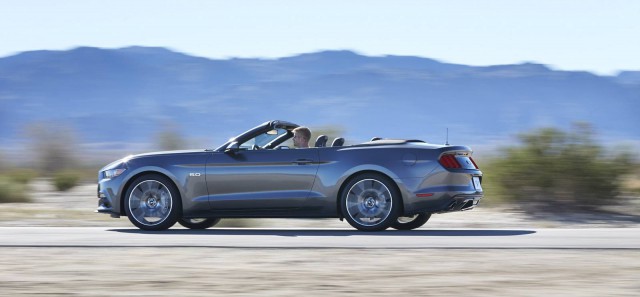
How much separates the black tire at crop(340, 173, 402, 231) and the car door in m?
0.52

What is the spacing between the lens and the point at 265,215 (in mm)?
14055

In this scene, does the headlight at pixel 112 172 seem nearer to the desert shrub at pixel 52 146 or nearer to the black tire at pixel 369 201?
the black tire at pixel 369 201

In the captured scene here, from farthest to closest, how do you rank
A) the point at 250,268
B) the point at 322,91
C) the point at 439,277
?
the point at 322,91, the point at 250,268, the point at 439,277

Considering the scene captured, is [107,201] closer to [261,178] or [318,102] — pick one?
[261,178]

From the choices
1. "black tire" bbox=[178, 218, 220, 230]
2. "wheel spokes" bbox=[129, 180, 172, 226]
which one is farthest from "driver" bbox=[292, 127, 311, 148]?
"black tire" bbox=[178, 218, 220, 230]

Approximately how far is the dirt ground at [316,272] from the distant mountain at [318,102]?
134876 millimetres

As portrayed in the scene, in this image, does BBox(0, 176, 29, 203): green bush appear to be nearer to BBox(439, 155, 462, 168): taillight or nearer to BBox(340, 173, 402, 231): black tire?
BBox(340, 173, 402, 231): black tire

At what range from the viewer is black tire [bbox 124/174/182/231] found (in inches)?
564

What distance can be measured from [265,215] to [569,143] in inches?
397

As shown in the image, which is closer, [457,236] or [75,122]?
[457,236]

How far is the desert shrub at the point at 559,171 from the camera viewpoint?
21609mm

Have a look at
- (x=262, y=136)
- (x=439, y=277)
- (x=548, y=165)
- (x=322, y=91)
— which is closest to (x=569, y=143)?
(x=548, y=165)

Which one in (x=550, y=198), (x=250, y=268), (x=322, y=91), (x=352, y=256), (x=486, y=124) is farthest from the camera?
(x=322, y=91)

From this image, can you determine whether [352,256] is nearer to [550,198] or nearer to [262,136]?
[262,136]
